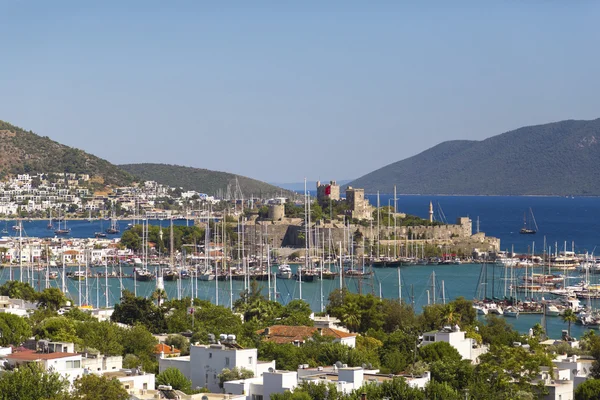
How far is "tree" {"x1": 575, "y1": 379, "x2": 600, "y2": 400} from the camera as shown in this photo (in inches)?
1062

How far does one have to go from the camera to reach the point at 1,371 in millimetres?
25625

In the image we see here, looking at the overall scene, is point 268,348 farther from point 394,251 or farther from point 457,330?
point 394,251

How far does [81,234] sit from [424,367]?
131 meters

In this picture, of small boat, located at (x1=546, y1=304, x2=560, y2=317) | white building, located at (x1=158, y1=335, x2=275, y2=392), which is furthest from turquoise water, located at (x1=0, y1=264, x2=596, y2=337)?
white building, located at (x1=158, y1=335, x2=275, y2=392)

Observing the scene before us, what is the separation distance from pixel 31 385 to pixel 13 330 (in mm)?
12200

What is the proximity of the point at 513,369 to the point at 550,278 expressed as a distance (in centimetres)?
5711

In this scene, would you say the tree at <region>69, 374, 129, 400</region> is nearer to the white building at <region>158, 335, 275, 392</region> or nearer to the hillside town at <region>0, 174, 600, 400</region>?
the hillside town at <region>0, 174, 600, 400</region>

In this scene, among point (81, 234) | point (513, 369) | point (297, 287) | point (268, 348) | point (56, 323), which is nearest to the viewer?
point (513, 369)

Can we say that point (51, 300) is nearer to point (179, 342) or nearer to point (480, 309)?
point (179, 342)

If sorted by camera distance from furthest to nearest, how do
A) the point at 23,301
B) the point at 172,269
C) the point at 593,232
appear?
the point at 593,232 → the point at 172,269 → the point at 23,301

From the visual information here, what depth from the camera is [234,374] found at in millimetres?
28422

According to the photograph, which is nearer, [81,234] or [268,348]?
[268,348]

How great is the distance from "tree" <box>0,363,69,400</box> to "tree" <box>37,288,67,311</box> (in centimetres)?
2291

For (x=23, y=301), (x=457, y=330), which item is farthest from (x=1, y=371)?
(x=23, y=301)
